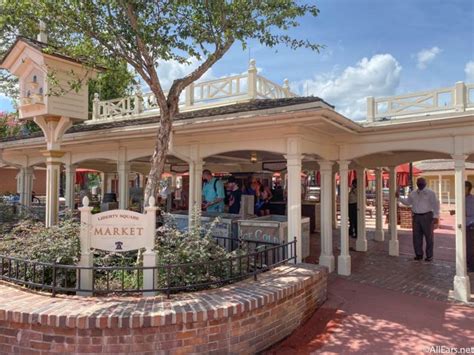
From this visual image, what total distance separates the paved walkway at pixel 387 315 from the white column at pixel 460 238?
25 centimetres

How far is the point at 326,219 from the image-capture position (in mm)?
7402

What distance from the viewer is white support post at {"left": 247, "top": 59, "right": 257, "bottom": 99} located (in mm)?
8023

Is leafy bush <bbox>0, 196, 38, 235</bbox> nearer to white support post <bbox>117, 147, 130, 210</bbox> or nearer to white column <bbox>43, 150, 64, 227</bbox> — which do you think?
white column <bbox>43, 150, 64, 227</bbox>

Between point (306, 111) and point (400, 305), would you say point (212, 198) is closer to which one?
point (306, 111)

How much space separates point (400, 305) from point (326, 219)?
7.30ft

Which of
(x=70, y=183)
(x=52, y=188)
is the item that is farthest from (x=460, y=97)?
(x=70, y=183)

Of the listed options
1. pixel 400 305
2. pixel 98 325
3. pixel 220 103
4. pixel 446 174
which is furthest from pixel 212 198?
pixel 446 174

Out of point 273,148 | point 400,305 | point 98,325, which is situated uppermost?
point 273,148

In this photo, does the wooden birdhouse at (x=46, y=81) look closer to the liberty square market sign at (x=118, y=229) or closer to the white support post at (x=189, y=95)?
the white support post at (x=189, y=95)

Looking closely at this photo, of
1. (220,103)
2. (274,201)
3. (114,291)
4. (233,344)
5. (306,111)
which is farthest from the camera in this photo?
(274,201)

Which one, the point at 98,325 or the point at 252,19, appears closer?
the point at 98,325

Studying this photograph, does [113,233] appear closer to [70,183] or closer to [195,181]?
[195,181]

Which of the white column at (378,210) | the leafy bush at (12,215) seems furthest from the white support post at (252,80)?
the leafy bush at (12,215)

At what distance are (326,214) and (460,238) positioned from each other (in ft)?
7.62
